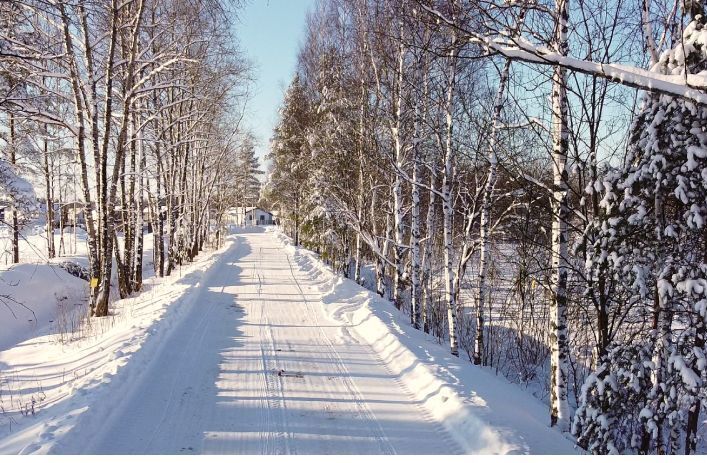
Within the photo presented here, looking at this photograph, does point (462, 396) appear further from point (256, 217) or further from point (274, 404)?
point (256, 217)

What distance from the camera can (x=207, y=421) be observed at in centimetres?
489

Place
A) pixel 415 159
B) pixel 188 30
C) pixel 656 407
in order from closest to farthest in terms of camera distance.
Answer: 1. pixel 656 407
2. pixel 415 159
3. pixel 188 30

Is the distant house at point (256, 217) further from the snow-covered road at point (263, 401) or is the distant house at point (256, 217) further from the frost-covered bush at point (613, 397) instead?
the frost-covered bush at point (613, 397)

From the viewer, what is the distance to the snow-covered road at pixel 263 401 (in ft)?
14.6

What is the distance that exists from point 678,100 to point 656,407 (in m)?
2.68

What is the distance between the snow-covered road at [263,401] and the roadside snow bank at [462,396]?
177 mm

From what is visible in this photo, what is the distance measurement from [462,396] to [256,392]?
256 cm

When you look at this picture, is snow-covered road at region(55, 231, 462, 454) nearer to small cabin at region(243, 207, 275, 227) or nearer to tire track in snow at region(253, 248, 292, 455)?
tire track in snow at region(253, 248, 292, 455)

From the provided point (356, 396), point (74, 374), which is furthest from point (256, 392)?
point (74, 374)

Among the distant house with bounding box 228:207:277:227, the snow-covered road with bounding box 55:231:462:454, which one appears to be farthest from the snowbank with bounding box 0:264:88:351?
the distant house with bounding box 228:207:277:227

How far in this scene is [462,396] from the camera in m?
5.51

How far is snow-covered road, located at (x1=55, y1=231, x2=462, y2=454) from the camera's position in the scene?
445 centimetres
